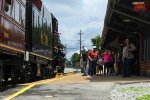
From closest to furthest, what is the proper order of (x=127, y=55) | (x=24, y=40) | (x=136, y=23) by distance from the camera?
(x=24, y=40)
(x=127, y=55)
(x=136, y=23)

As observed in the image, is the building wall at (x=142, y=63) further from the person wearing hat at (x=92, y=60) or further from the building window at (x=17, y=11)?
the building window at (x=17, y=11)

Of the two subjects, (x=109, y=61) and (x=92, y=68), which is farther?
(x=109, y=61)

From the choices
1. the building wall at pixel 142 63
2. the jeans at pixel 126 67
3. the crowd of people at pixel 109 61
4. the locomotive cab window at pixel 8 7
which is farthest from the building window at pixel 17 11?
the building wall at pixel 142 63

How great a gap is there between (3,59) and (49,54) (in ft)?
39.4

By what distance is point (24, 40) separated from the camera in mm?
19531

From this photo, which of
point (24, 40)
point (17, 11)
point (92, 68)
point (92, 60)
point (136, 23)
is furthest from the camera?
point (92, 60)

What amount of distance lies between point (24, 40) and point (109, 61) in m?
9.18

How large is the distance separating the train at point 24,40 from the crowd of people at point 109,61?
2.12 meters

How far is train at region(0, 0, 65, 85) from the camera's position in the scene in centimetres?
1576

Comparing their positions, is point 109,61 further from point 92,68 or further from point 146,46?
point 146,46

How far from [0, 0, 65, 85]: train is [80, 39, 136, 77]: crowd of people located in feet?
6.95

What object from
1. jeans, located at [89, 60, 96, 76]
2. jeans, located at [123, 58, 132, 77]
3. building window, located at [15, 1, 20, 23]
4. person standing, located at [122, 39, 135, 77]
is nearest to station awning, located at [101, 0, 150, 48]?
person standing, located at [122, 39, 135, 77]

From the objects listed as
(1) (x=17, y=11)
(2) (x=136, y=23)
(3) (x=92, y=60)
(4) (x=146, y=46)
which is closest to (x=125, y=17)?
(2) (x=136, y=23)

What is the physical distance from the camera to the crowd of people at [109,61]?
22.1 metres
